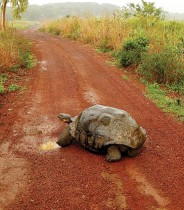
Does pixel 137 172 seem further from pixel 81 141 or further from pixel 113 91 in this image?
pixel 113 91

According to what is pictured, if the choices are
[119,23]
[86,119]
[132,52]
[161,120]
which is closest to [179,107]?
[161,120]

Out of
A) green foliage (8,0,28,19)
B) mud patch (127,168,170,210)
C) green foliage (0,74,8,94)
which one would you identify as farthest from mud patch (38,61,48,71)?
green foliage (8,0,28,19)

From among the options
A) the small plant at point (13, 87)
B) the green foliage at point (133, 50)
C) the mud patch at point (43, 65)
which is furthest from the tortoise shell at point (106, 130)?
the mud patch at point (43, 65)

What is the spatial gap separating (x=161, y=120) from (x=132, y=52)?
5052 millimetres

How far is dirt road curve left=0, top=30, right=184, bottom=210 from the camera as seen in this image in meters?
4.29

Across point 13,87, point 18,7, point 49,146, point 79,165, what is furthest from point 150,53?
point 18,7

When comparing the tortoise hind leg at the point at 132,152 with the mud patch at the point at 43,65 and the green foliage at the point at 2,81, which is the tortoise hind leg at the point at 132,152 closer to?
the green foliage at the point at 2,81

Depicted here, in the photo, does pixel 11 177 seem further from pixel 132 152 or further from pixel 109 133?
pixel 132 152

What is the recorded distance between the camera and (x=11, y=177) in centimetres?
484

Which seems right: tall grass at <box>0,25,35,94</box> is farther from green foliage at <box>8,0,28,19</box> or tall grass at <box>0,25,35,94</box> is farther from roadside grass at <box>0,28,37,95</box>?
green foliage at <box>8,0,28,19</box>

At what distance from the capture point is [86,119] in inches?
215

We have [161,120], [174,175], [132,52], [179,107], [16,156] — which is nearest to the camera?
[174,175]

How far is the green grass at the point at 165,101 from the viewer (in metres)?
7.74

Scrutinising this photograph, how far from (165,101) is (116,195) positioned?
450 cm
